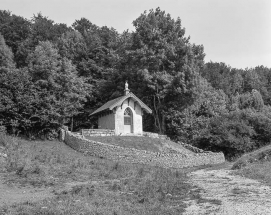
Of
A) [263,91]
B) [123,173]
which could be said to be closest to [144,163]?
[123,173]

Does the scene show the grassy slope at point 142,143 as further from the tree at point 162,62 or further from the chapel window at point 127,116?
the tree at point 162,62

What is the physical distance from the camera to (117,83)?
170ft

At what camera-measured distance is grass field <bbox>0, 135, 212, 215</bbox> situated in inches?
517

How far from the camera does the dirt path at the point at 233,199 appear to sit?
13.2 meters

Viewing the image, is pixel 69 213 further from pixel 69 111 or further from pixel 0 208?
pixel 69 111

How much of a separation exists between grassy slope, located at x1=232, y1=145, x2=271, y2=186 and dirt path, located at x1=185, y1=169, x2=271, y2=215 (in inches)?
61.8

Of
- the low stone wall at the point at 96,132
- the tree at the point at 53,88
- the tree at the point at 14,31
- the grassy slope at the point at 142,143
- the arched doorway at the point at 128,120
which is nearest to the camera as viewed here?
the grassy slope at the point at 142,143

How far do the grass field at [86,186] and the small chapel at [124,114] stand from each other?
14.3 meters

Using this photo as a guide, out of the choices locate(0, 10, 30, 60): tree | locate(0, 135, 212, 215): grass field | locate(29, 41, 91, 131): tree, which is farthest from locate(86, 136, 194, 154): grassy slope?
locate(0, 10, 30, 60): tree

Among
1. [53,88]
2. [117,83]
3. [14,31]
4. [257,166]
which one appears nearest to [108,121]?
[53,88]

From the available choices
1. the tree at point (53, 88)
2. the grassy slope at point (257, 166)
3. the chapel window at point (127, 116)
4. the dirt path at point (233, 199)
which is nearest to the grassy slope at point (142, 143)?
the chapel window at point (127, 116)

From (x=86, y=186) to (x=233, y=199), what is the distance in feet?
23.9

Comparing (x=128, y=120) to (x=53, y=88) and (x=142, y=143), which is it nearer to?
(x=142, y=143)

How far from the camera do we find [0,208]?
1259 centimetres
